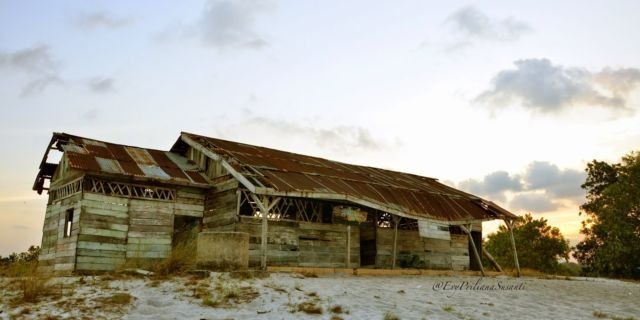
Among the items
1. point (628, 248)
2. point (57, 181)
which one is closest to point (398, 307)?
point (57, 181)

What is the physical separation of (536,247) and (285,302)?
49789 mm

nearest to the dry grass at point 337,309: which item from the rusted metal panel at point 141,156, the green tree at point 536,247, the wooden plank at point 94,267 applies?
the wooden plank at point 94,267

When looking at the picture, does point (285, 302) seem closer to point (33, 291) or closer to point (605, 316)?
point (33, 291)

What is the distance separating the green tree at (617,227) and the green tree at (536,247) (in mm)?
13880

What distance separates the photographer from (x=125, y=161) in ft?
66.5

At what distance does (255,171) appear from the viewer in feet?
63.3

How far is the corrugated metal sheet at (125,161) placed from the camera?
18703mm

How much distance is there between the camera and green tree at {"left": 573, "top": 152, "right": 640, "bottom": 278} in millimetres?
34844

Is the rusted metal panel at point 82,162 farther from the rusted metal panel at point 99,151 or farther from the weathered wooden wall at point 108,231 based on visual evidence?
the weathered wooden wall at point 108,231

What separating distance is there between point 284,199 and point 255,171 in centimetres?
163

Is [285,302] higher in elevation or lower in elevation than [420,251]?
lower

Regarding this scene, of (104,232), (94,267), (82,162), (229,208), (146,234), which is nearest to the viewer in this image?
(94,267)

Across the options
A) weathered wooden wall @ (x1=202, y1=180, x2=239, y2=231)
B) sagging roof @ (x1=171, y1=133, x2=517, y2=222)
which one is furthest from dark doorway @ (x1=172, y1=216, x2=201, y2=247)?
sagging roof @ (x1=171, y1=133, x2=517, y2=222)

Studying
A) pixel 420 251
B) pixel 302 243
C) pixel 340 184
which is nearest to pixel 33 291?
pixel 302 243
